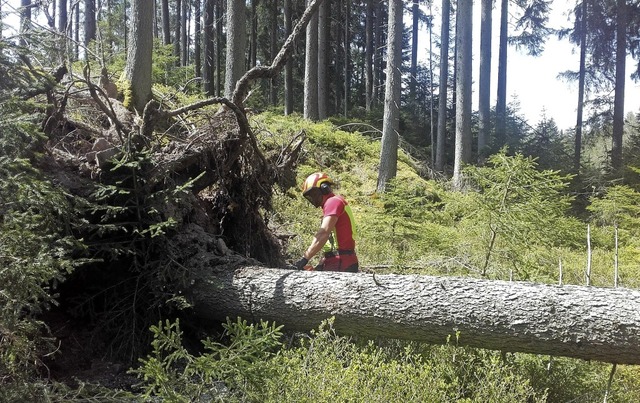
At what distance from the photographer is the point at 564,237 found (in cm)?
699

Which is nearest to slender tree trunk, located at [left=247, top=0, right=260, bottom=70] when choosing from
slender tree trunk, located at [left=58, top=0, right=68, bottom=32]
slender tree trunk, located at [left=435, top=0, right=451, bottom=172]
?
slender tree trunk, located at [left=58, top=0, right=68, bottom=32]

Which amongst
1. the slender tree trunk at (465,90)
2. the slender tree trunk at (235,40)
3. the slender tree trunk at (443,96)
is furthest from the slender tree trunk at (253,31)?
the slender tree trunk at (235,40)

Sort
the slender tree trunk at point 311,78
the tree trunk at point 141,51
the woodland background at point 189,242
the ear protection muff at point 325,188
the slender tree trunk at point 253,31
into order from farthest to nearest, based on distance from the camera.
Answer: the slender tree trunk at point 253,31 → the slender tree trunk at point 311,78 → the tree trunk at point 141,51 → the ear protection muff at point 325,188 → the woodland background at point 189,242

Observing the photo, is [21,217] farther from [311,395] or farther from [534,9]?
[534,9]

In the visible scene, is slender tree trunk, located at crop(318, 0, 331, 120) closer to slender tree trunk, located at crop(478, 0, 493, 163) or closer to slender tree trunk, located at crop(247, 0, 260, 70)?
slender tree trunk, located at crop(478, 0, 493, 163)

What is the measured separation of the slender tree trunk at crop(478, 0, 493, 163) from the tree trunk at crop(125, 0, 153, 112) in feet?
49.5

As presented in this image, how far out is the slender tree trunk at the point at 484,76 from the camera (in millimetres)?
21797

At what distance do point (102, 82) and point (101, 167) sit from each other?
2.75m

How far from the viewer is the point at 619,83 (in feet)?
71.4

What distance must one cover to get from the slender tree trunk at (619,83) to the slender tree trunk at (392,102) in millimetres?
9986

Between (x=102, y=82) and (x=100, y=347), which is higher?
(x=102, y=82)

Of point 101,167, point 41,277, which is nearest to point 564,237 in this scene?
point 101,167

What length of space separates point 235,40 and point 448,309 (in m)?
10.1

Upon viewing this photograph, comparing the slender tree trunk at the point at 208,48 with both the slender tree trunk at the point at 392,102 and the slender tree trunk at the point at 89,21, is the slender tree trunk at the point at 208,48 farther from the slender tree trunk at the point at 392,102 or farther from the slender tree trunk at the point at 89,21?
the slender tree trunk at the point at 392,102
